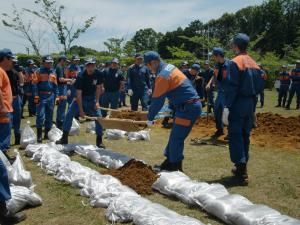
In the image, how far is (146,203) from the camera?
4570mm

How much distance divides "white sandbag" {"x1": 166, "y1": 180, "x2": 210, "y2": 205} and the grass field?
93 millimetres

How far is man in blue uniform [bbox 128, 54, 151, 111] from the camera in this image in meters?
12.2

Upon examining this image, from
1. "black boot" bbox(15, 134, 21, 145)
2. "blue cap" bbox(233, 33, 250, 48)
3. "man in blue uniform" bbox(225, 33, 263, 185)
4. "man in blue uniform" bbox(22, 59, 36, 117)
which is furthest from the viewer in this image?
"man in blue uniform" bbox(22, 59, 36, 117)

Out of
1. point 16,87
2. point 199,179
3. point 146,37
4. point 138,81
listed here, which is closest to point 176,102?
point 199,179

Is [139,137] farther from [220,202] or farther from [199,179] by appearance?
[220,202]

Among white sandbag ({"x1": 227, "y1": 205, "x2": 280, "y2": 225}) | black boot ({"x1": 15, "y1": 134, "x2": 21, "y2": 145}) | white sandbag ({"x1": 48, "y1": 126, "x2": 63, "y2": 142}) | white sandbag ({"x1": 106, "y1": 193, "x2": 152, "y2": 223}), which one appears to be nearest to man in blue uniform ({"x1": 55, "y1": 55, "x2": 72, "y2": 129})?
white sandbag ({"x1": 48, "y1": 126, "x2": 63, "y2": 142})

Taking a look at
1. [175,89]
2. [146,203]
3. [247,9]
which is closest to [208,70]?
[175,89]

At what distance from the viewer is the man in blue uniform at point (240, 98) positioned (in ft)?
19.7

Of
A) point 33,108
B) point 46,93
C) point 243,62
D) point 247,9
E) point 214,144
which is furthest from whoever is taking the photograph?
point 247,9

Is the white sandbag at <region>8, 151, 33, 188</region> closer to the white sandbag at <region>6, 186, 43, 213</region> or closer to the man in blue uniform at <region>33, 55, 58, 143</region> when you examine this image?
the white sandbag at <region>6, 186, 43, 213</region>

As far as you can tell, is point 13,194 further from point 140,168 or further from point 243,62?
point 243,62

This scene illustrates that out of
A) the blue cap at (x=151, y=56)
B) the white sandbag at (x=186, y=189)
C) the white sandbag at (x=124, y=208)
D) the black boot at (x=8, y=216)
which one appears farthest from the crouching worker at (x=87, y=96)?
the white sandbag at (x=124, y=208)

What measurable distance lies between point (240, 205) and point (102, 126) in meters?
4.26

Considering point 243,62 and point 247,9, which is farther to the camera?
point 247,9
